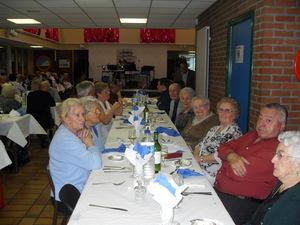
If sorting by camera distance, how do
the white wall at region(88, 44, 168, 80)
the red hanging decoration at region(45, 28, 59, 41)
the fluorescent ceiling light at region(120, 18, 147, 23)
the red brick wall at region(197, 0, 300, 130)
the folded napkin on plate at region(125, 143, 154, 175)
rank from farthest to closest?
the white wall at region(88, 44, 168, 80), the red hanging decoration at region(45, 28, 59, 41), the fluorescent ceiling light at region(120, 18, 147, 23), the red brick wall at region(197, 0, 300, 130), the folded napkin on plate at region(125, 143, 154, 175)

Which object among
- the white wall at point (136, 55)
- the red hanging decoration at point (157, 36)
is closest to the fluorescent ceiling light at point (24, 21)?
the red hanging decoration at point (157, 36)

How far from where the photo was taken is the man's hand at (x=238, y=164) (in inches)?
105

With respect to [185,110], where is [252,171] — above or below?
below

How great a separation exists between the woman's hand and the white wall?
13.2 metres

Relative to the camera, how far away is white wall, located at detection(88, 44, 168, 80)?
1581 centimetres

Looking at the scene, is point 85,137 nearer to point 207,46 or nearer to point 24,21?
point 207,46

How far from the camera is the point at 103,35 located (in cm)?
1464

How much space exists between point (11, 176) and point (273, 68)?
12.3ft

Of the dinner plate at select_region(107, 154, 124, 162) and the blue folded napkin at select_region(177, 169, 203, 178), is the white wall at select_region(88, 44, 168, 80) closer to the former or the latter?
the dinner plate at select_region(107, 154, 124, 162)

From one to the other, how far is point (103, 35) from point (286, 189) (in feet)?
44.1

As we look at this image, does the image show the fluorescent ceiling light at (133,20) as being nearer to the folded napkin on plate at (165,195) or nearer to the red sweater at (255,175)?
the red sweater at (255,175)

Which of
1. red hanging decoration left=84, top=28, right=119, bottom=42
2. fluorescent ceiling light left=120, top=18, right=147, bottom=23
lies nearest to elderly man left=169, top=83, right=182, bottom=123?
fluorescent ceiling light left=120, top=18, right=147, bottom=23

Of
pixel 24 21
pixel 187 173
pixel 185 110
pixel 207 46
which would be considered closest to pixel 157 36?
pixel 24 21

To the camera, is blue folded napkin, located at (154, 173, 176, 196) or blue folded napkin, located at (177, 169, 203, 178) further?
blue folded napkin, located at (177, 169, 203, 178)
